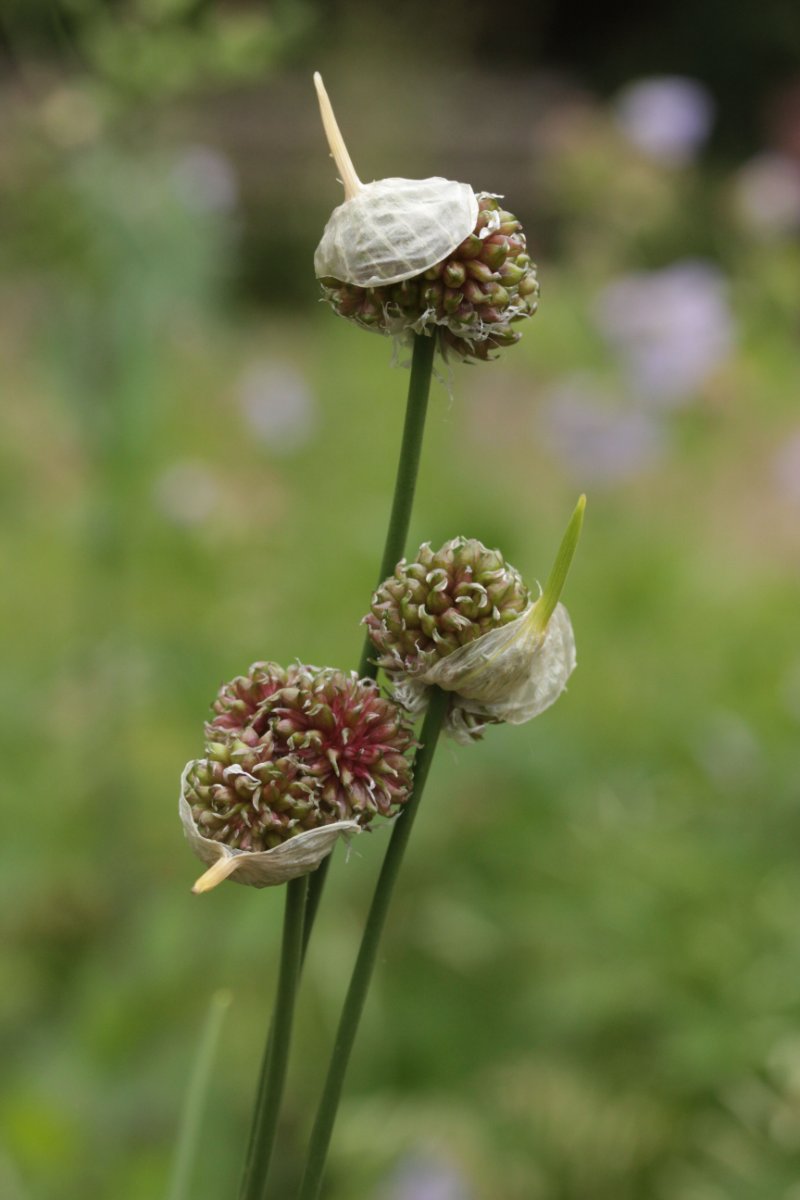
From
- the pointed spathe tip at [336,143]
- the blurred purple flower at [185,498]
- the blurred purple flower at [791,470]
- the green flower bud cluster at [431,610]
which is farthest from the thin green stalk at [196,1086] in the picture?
the blurred purple flower at [791,470]

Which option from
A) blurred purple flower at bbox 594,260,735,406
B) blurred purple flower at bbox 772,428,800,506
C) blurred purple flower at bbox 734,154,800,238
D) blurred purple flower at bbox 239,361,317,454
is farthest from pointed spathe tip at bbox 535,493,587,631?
blurred purple flower at bbox 239,361,317,454

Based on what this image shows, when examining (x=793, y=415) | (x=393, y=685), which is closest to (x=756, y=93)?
(x=793, y=415)

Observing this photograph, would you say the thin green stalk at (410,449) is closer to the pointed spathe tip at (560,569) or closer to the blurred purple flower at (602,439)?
the pointed spathe tip at (560,569)

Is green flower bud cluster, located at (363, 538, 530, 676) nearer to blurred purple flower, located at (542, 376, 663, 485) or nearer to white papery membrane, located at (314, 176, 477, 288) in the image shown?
white papery membrane, located at (314, 176, 477, 288)

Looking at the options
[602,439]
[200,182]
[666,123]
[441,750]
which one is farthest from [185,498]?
[666,123]

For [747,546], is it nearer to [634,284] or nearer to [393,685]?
[634,284]
